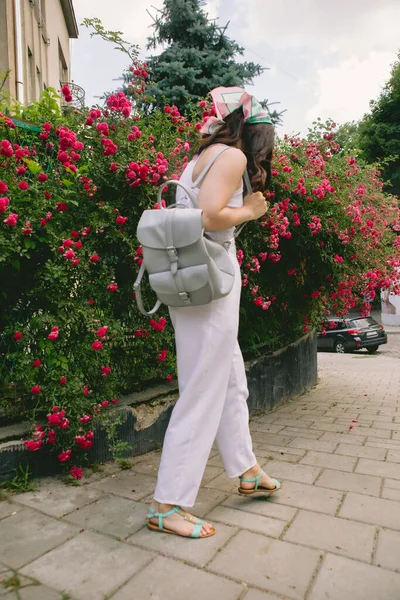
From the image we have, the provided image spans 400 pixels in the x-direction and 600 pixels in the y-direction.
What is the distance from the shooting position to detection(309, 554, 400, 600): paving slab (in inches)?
69.1

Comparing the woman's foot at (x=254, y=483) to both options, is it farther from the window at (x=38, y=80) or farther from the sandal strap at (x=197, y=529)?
the window at (x=38, y=80)

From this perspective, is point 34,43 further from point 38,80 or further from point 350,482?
point 350,482

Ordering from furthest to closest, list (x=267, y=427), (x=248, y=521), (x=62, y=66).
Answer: (x=62, y=66) < (x=267, y=427) < (x=248, y=521)

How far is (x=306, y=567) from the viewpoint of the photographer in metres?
1.93

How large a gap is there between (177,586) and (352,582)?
0.67m

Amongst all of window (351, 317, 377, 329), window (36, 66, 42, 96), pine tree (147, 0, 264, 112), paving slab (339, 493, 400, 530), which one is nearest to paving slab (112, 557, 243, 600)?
paving slab (339, 493, 400, 530)

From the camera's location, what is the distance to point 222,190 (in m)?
2.17

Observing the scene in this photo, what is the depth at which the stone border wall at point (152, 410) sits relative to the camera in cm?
276

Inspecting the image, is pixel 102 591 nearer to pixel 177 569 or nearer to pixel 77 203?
pixel 177 569

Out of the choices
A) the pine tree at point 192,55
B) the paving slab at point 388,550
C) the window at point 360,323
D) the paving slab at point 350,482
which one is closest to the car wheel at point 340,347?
the window at point 360,323

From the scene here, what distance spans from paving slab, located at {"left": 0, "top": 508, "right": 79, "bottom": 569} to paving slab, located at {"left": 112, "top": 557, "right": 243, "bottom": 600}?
0.49 m

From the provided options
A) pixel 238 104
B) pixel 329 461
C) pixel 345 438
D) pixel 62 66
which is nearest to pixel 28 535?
pixel 329 461

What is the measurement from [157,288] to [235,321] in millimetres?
450

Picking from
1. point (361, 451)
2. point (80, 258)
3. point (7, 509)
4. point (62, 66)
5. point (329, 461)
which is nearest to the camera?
point (7, 509)
